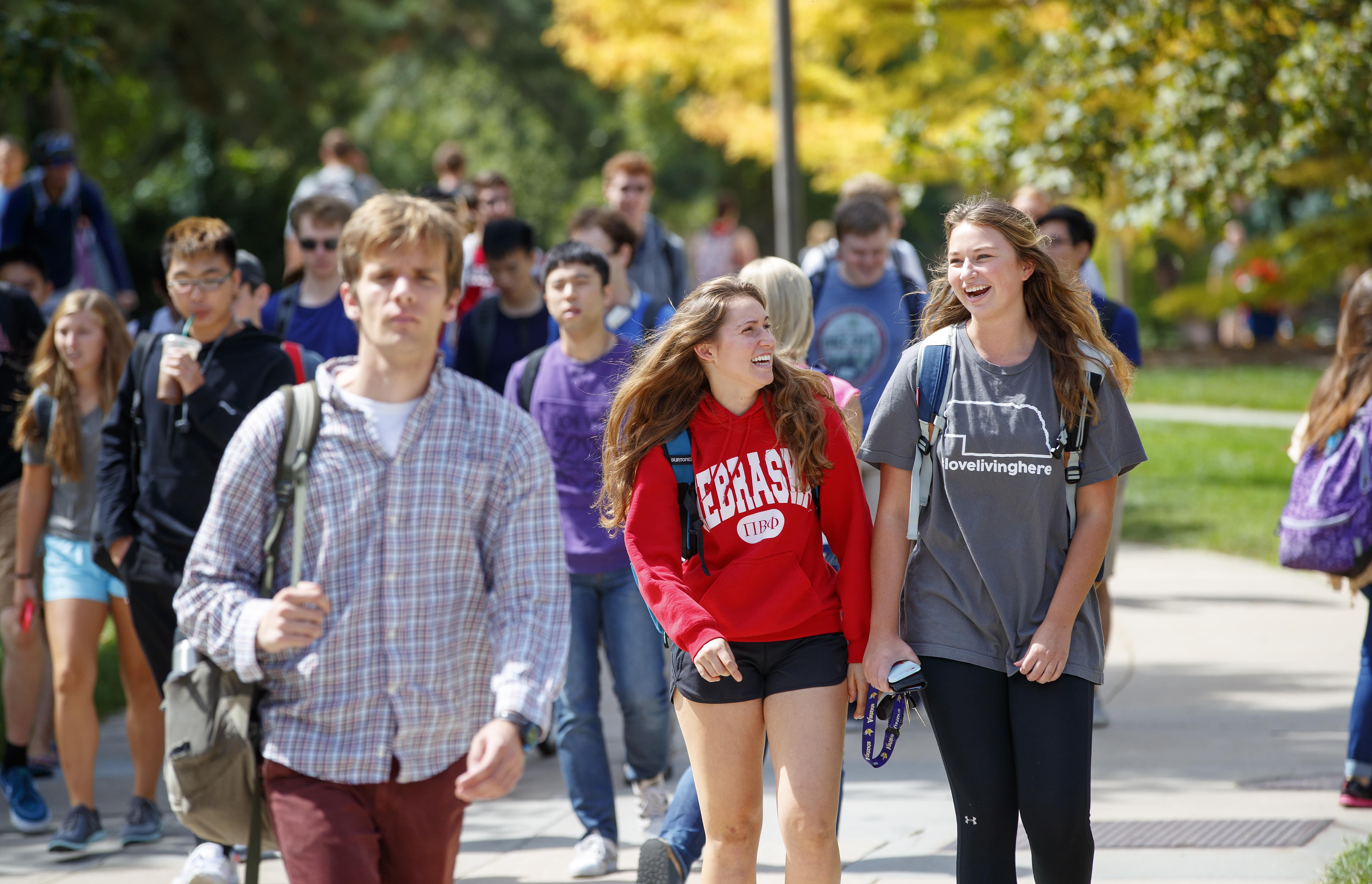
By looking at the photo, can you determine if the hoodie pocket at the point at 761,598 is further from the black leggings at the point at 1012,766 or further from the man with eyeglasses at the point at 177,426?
the man with eyeglasses at the point at 177,426

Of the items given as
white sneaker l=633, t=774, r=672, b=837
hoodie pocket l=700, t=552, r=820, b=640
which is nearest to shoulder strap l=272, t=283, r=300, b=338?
white sneaker l=633, t=774, r=672, b=837

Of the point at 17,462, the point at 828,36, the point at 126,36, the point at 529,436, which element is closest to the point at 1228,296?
the point at 828,36

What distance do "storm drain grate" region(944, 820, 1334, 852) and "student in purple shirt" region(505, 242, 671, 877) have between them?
1.21 m

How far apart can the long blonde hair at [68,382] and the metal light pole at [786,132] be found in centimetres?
567

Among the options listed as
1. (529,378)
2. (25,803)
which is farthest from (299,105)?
(529,378)

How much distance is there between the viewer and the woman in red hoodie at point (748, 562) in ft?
11.9

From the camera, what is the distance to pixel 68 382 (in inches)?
233

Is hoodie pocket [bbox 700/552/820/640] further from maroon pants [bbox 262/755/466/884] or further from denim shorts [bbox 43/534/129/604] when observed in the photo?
denim shorts [bbox 43/534/129/604]

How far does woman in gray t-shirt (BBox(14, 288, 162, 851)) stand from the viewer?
5633 millimetres

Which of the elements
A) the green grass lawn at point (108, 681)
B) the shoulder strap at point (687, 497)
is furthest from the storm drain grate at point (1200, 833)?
the green grass lawn at point (108, 681)

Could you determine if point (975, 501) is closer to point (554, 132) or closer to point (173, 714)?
point (173, 714)

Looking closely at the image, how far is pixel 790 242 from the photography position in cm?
1074

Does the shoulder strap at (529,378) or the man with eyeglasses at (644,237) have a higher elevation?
the man with eyeglasses at (644,237)

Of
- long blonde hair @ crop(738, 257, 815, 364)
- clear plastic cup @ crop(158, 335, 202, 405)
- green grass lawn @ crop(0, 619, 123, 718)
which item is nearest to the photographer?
long blonde hair @ crop(738, 257, 815, 364)
